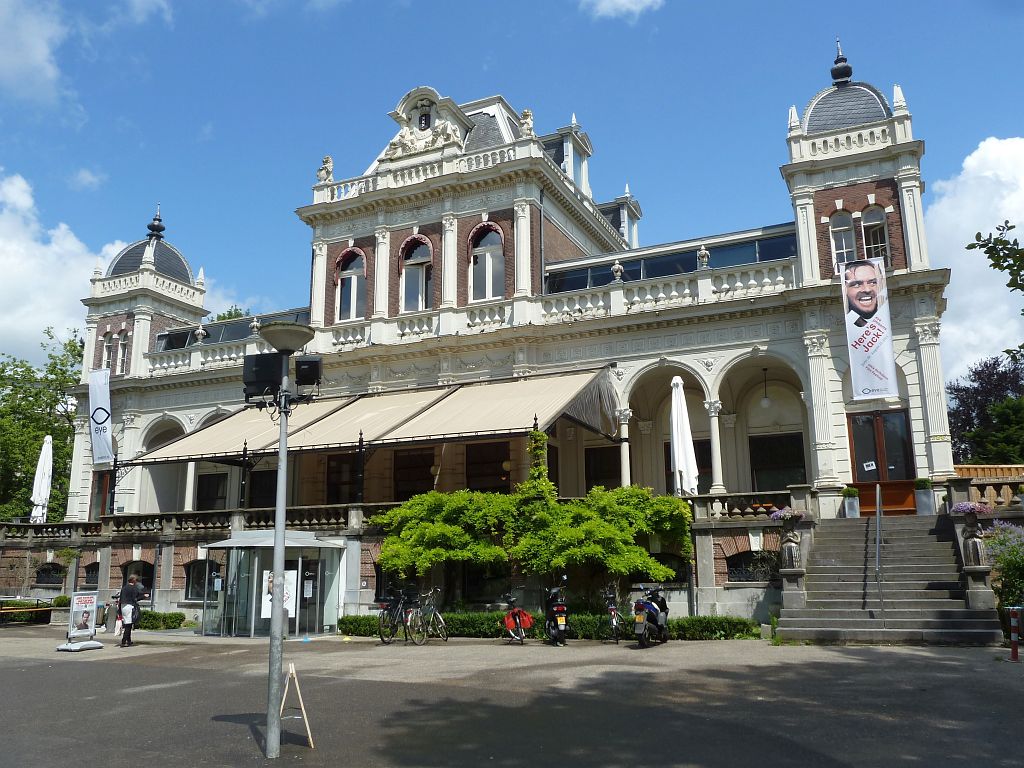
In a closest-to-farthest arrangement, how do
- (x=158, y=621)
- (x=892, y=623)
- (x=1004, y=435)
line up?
(x=892, y=623), (x=158, y=621), (x=1004, y=435)

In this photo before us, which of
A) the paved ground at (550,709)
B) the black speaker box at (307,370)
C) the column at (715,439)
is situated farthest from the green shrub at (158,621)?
the black speaker box at (307,370)

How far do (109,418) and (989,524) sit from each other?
30136 mm

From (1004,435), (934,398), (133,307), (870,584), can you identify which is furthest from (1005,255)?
(133,307)

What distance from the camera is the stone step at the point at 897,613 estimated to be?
1444cm

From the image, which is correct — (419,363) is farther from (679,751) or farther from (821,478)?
(679,751)

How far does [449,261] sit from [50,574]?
59.0 feet

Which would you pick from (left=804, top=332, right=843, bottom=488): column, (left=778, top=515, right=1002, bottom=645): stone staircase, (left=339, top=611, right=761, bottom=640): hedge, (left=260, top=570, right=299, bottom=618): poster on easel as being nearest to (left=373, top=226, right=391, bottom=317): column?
(left=260, top=570, right=299, bottom=618): poster on easel

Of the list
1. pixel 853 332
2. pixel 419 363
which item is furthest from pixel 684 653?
pixel 419 363

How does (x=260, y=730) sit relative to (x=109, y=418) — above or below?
below

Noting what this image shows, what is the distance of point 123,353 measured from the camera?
3562 centimetres

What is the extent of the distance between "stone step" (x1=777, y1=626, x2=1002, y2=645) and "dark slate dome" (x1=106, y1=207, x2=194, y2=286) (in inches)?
1247

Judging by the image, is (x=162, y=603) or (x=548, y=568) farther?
(x=162, y=603)

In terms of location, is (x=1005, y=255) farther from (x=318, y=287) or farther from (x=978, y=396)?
(x=978, y=396)

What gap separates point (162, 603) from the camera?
976 inches
